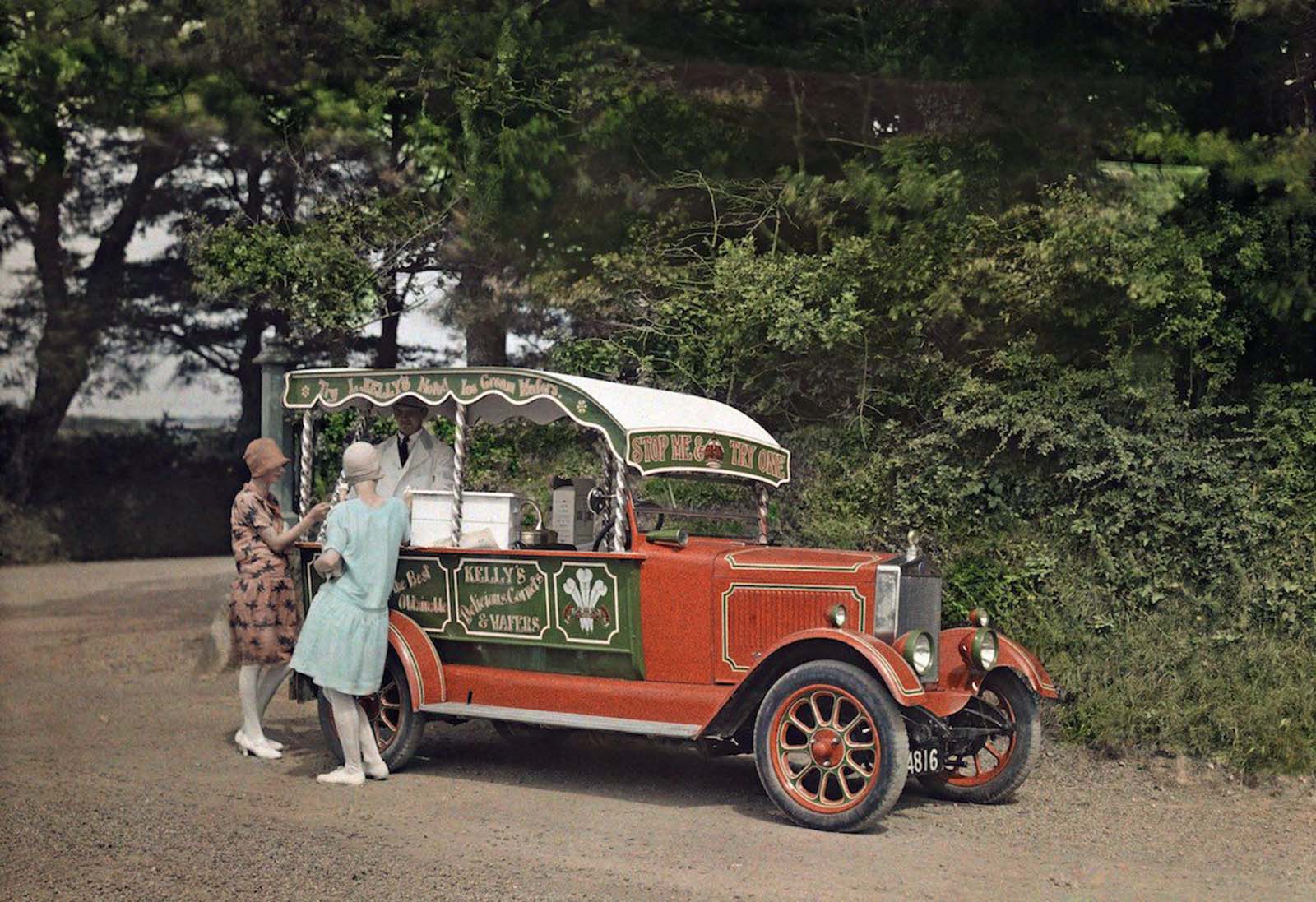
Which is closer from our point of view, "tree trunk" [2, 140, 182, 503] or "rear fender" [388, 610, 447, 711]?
"rear fender" [388, 610, 447, 711]

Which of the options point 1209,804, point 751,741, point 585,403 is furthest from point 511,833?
point 1209,804

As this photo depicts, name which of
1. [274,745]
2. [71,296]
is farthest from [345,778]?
[71,296]

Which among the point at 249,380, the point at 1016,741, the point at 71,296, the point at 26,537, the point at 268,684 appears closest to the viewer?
the point at 1016,741

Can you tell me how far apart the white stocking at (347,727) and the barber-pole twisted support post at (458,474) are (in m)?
1.10

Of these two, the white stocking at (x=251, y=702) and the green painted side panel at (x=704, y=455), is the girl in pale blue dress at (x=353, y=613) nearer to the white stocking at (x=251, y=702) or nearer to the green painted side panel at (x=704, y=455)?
the white stocking at (x=251, y=702)

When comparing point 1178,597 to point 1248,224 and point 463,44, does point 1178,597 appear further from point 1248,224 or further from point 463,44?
point 463,44

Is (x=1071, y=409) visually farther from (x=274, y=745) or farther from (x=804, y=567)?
(x=274, y=745)

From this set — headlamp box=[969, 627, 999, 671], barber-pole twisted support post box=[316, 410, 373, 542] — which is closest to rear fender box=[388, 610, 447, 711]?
barber-pole twisted support post box=[316, 410, 373, 542]

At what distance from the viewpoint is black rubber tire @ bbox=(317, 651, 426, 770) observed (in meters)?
8.45

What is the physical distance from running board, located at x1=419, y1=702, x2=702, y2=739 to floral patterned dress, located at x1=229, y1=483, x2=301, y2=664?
3.87 ft

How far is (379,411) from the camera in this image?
41.2 feet

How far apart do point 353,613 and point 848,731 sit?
286cm

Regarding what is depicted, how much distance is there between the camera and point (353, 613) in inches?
321

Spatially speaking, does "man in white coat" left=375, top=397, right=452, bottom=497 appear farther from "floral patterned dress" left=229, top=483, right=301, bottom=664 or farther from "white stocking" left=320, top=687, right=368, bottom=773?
"white stocking" left=320, top=687, right=368, bottom=773
